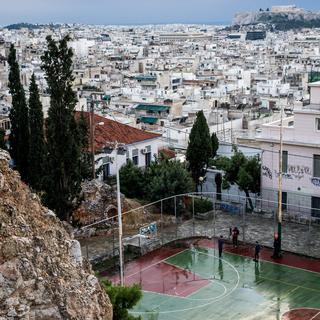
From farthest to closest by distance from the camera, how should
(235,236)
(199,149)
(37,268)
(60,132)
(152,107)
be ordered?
(152,107), (199,149), (235,236), (60,132), (37,268)

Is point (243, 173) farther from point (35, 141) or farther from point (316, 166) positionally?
point (35, 141)

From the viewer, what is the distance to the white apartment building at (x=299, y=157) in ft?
113

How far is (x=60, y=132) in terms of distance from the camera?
28.0 m

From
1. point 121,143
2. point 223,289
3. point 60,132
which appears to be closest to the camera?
point 223,289

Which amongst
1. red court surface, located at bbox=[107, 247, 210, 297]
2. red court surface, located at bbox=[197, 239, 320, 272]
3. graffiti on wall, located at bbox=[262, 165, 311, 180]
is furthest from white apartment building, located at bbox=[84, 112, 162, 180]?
red court surface, located at bbox=[107, 247, 210, 297]

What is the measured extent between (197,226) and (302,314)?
1109 cm

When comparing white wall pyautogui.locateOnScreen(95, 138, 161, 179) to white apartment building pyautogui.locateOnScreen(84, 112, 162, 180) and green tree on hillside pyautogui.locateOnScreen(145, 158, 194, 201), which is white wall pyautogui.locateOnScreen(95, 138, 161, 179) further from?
green tree on hillside pyautogui.locateOnScreen(145, 158, 194, 201)

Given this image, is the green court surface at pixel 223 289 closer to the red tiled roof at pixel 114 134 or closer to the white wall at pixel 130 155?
the white wall at pixel 130 155

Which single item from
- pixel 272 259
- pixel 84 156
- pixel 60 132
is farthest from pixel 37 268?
pixel 84 156

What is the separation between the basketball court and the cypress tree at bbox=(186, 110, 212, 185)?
795cm

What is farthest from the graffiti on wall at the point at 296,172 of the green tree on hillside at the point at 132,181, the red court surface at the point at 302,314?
the red court surface at the point at 302,314

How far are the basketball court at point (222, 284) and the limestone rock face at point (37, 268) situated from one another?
10534 millimetres

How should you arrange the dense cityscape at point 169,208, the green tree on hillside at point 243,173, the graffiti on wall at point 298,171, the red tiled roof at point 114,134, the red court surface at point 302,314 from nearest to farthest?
1. the red court surface at point 302,314
2. the dense cityscape at point 169,208
3. the graffiti on wall at point 298,171
4. the green tree on hillside at point 243,173
5. the red tiled roof at point 114,134

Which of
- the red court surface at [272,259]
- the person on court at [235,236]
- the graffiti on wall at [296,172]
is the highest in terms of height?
the graffiti on wall at [296,172]
